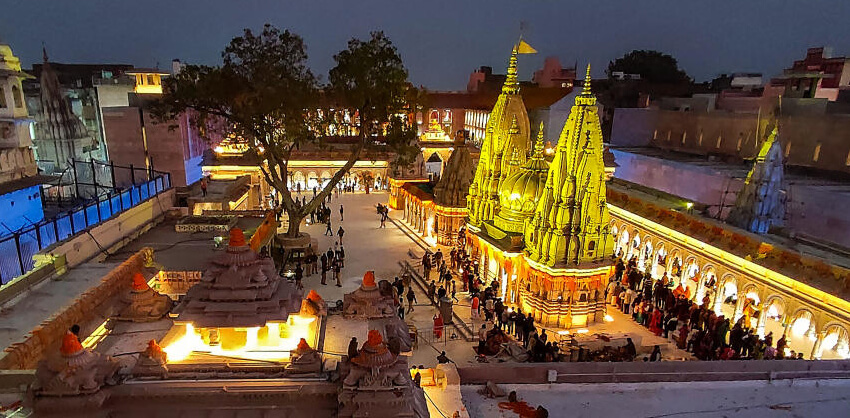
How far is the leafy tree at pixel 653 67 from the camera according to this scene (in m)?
63.0

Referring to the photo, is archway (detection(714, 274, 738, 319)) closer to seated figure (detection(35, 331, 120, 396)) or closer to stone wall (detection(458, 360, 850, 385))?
stone wall (detection(458, 360, 850, 385))

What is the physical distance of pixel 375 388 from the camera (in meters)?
7.08

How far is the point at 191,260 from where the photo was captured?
15633 millimetres

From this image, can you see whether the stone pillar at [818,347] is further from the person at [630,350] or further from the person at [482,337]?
the person at [482,337]

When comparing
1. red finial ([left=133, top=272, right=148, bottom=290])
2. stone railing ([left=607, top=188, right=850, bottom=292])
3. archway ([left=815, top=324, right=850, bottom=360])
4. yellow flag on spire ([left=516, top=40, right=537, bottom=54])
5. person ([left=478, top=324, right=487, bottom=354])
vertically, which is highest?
yellow flag on spire ([left=516, top=40, right=537, bottom=54])

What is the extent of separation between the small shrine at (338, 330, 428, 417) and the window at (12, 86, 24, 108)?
23706mm

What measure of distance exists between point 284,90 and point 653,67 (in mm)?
56211

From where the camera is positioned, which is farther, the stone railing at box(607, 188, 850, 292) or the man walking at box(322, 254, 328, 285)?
the man walking at box(322, 254, 328, 285)

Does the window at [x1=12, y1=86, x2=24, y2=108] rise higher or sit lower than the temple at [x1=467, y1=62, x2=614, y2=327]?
higher

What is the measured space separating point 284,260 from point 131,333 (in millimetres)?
13327

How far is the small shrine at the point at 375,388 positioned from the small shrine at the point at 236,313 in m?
1.75

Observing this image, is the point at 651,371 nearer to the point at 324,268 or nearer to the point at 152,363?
the point at 152,363

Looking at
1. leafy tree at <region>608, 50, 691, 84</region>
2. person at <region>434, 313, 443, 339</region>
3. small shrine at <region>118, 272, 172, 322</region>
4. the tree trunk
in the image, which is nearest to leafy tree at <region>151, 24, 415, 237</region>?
the tree trunk

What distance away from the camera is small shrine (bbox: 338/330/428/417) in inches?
280
